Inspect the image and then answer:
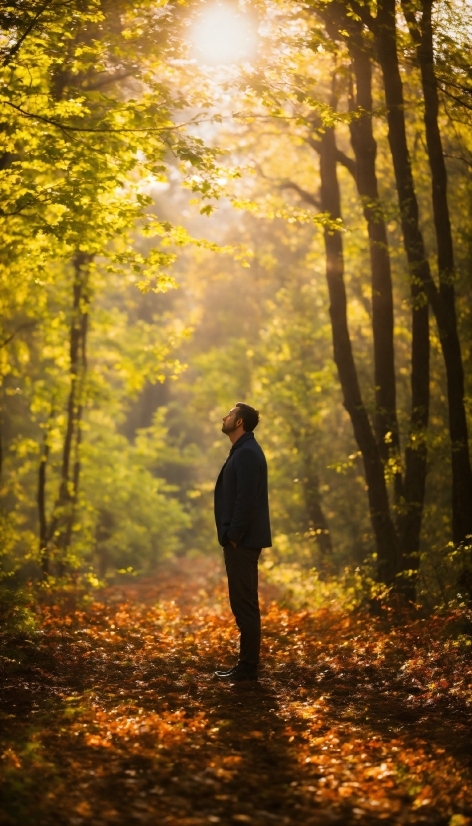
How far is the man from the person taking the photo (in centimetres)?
806

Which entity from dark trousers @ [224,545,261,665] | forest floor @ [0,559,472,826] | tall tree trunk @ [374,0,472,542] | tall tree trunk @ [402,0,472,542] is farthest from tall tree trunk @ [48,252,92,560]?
dark trousers @ [224,545,261,665]

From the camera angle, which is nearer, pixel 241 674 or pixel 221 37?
pixel 241 674

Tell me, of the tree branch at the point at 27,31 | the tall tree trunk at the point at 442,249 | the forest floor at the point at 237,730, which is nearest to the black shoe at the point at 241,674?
the forest floor at the point at 237,730

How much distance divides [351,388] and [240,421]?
5.78 meters

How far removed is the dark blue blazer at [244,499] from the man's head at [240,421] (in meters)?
0.08

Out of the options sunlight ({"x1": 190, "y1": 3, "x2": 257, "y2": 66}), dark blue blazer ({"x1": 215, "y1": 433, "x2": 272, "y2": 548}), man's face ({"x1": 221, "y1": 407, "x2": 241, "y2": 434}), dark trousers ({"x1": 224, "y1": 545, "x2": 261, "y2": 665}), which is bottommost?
dark trousers ({"x1": 224, "y1": 545, "x2": 261, "y2": 665})

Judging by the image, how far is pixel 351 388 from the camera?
45.7 ft

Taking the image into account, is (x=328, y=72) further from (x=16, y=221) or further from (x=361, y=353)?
(x=361, y=353)

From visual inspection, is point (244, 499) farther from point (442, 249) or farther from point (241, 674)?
point (442, 249)

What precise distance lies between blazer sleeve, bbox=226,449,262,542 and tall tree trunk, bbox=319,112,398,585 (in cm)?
545

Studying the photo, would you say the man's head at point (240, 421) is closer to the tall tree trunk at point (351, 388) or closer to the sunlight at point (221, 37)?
the sunlight at point (221, 37)

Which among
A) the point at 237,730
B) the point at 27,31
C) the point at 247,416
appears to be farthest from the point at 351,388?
the point at 237,730

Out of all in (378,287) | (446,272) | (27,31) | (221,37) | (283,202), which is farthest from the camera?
(283,202)

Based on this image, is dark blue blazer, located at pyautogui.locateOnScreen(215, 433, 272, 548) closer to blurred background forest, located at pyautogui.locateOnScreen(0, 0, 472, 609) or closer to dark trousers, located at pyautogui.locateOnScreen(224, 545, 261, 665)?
dark trousers, located at pyautogui.locateOnScreen(224, 545, 261, 665)
